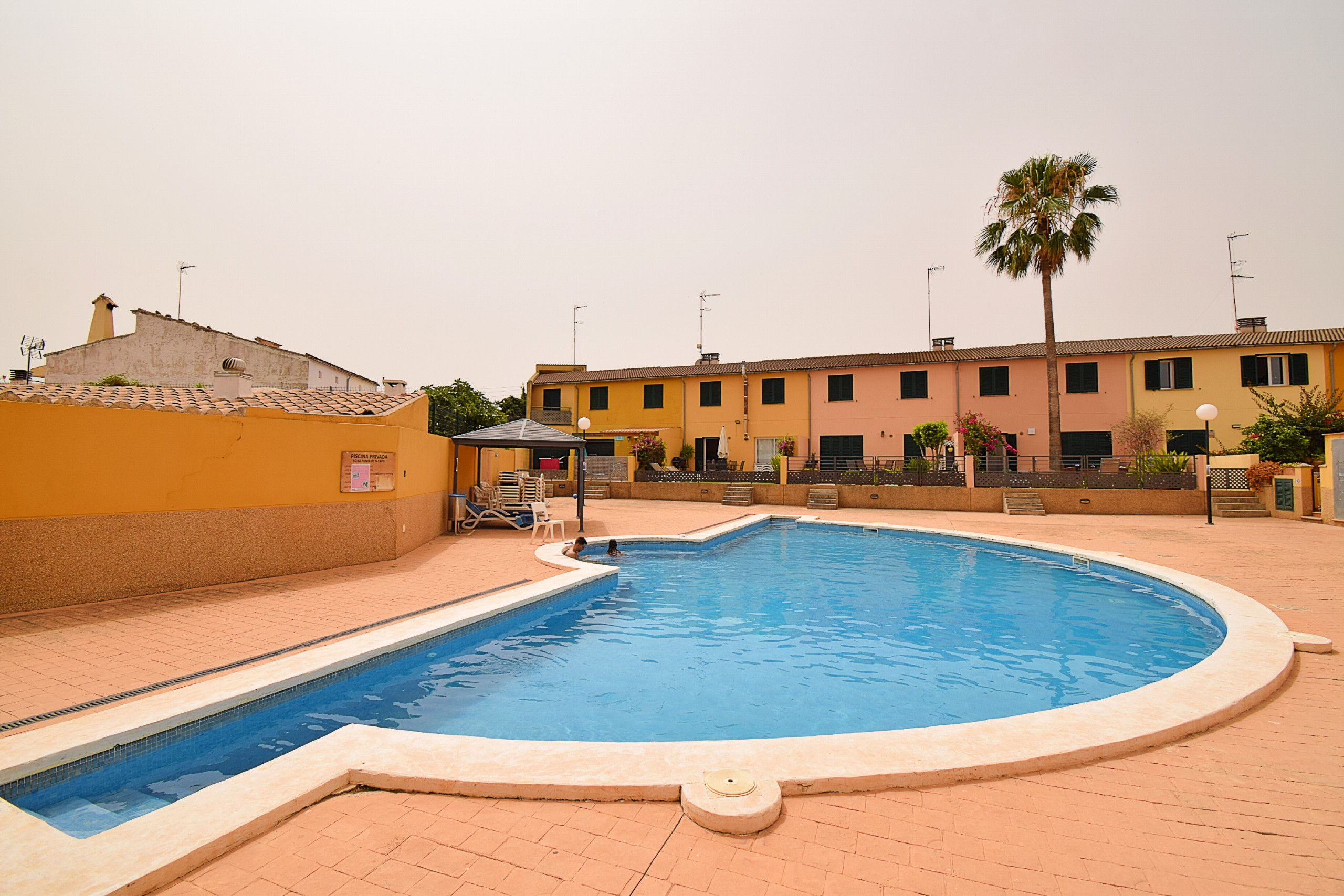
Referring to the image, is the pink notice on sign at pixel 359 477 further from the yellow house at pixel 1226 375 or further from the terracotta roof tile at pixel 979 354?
the yellow house at pixel 1226 375

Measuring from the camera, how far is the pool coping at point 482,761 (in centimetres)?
237

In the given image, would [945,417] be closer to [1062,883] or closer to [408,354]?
[1062,883]

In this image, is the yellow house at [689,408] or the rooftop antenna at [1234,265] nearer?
the rooftop antenna at [1234,265]

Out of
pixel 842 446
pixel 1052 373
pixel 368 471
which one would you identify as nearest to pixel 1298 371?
pixel 1052 373

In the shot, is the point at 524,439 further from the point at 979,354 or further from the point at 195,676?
the point at 979,354

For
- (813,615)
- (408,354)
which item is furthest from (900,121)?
(408,354)

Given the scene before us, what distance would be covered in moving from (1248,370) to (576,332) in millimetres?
33223

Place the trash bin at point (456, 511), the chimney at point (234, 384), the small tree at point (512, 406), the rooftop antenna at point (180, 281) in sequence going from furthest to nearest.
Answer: the small tree at point (512, 406), the rooftop antenna at point (180, 281), the trash bin at point (456, 511), the chimney at point (234, 384)

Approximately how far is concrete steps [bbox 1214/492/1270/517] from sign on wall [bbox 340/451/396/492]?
22.3 metres

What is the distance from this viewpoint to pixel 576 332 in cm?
3803

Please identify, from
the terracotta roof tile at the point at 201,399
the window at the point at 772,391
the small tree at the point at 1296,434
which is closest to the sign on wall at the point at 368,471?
the terracotta roof tile at the point at 201,399

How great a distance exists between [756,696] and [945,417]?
22838 mm

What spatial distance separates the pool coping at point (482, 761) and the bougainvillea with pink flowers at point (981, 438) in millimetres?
18744

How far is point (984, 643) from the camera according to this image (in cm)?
673
